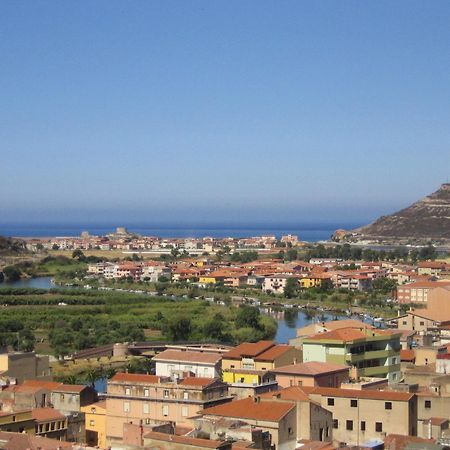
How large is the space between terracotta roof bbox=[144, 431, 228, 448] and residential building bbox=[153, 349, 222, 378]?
5.74 meters

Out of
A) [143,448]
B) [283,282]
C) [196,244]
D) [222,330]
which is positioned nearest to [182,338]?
[222,330]

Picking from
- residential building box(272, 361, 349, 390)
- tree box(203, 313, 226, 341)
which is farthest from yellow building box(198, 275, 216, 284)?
residential building box(272, 361, 349, 390)

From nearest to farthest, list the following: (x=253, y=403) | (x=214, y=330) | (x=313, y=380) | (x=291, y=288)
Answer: (x=253, y=403)
(x=313, y=380)
(x=214, y=330)
(x=291, y=288)

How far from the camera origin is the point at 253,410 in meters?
12.4

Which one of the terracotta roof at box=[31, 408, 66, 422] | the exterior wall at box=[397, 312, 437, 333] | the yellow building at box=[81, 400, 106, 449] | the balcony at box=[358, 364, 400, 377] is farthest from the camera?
the exterior wall at box=[397, 312, 437, 333]

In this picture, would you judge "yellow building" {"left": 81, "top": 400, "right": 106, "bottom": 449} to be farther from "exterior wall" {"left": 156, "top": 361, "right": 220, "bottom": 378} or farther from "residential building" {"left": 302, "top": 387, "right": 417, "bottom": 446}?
"residential building" {"left": 302, "top": 387, "right": 417, "bottom": 446}

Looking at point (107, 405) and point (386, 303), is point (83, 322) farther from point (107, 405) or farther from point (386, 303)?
point (107, 405)

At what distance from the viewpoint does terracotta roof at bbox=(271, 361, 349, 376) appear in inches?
592

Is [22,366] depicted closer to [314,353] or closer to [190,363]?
[190,363]

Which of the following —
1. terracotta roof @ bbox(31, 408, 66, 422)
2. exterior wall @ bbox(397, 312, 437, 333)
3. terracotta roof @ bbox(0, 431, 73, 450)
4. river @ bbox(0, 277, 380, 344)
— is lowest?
river @ bbox(0, 277, 380, 344)

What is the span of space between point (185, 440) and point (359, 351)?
24.0ft

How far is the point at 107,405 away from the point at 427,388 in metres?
4.45

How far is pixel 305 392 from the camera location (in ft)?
44.6

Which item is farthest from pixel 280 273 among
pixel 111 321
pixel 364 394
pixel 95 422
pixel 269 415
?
pixel 269 415
